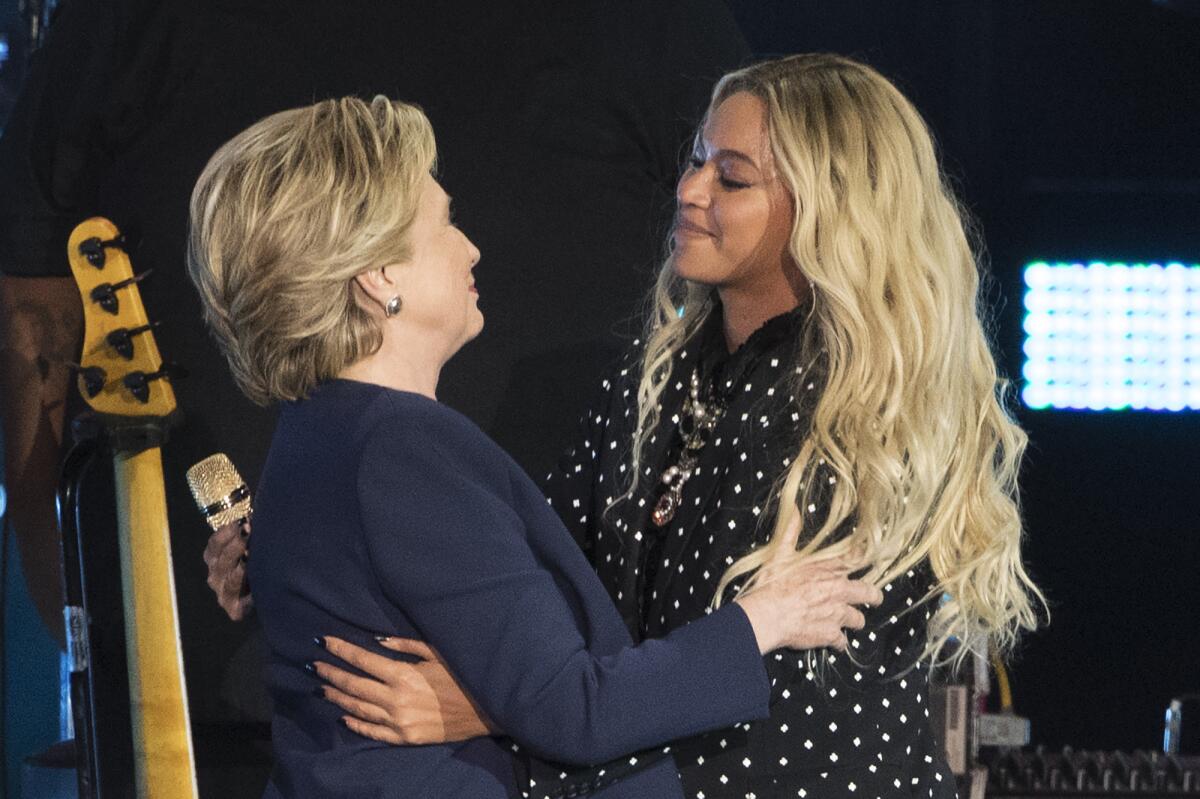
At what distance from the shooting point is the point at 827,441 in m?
1.82

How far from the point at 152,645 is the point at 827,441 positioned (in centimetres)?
110

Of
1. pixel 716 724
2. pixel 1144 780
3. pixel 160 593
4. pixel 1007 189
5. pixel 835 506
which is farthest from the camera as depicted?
pixel 1007 189

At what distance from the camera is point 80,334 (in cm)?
292

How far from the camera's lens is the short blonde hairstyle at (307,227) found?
64.2 inches

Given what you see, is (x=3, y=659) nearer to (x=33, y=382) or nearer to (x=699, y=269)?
(x=33, y=382)

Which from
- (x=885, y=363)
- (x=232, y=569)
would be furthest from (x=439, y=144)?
(x=885, y=363)

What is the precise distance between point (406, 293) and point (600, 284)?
4.14ft

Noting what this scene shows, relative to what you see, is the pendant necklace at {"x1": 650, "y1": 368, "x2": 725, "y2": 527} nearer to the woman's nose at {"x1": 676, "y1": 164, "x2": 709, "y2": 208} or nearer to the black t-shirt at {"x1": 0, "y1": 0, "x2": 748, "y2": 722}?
the woman's nose at {"x1": 676, "y1": 164, "x2": 709, "y2": 208}

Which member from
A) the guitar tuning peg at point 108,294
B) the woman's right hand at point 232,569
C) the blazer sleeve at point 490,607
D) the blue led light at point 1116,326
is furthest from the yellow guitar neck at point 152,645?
the blue led light at point 1116,326

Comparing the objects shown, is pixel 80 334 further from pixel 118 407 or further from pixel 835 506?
pixel 835 506

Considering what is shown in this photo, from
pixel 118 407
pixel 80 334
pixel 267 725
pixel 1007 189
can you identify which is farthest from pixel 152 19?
pixel 1007 189

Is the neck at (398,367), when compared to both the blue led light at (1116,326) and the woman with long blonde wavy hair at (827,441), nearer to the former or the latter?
the woman with long blonde wavy hair at (827,441)

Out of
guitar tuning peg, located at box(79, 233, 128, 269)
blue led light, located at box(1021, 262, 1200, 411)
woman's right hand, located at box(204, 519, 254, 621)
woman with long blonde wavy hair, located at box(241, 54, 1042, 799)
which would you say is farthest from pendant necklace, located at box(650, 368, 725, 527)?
blue led light, located at box(1021, 262, 1200, 411)

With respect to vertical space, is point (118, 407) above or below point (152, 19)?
below
